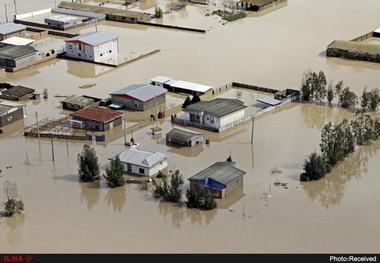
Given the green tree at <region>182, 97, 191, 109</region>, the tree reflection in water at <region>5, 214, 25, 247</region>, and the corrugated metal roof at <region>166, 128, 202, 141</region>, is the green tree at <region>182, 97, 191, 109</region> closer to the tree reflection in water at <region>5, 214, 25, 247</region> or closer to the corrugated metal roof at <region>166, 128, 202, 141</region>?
the corrugated metal roof at <region>166, 128, 202, 141</region>

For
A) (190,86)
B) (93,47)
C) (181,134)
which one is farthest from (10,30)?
(181,134)

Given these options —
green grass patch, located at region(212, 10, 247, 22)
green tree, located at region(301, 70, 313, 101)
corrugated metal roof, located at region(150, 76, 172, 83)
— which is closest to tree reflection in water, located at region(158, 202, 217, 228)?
green tree, located at region(301, 70, 313, 101)

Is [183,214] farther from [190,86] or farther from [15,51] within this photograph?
[15,51]

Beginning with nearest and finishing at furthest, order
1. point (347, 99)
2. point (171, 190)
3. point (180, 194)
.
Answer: point (171, 190) < point (180, 194) < point (347, 99)

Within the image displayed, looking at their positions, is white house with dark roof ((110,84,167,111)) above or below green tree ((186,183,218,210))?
above

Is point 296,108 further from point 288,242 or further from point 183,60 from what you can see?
point 288,242

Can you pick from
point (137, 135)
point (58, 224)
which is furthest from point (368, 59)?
point (58, 224)
